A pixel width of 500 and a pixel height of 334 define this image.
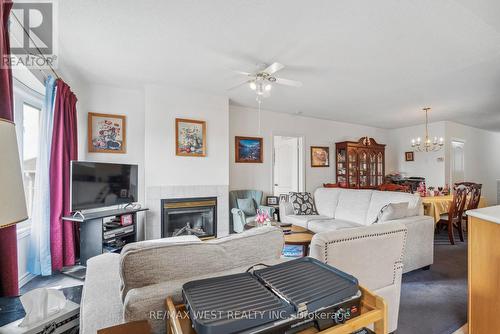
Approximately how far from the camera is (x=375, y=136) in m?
A: 6.81

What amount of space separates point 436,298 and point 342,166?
402cm

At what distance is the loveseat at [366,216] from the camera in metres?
2.64

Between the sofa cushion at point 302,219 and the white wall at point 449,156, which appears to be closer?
the sofa cushion at point 302,219

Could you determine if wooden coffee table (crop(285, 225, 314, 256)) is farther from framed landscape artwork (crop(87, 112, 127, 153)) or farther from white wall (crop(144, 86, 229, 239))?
framed landscape artwork (crop(87, 112, 127, 153))

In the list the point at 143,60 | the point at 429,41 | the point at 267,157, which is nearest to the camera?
the point at 429,41

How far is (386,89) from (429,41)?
1.42 m

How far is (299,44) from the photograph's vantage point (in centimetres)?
237

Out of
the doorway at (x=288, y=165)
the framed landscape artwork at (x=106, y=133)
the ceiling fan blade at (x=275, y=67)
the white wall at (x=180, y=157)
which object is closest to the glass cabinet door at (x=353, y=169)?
the doorway at (x=288, y=165)

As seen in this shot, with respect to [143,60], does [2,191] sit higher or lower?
lower

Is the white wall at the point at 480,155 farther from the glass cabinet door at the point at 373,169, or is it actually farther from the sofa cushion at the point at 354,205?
the sofa cushion at the point at 354,205

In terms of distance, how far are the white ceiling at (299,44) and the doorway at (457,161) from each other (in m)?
2.72

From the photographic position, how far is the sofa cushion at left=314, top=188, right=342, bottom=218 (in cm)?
391

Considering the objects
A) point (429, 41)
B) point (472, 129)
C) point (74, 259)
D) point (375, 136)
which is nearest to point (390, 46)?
point (429, 41)

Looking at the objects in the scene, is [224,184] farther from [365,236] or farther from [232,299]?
[232,299]
